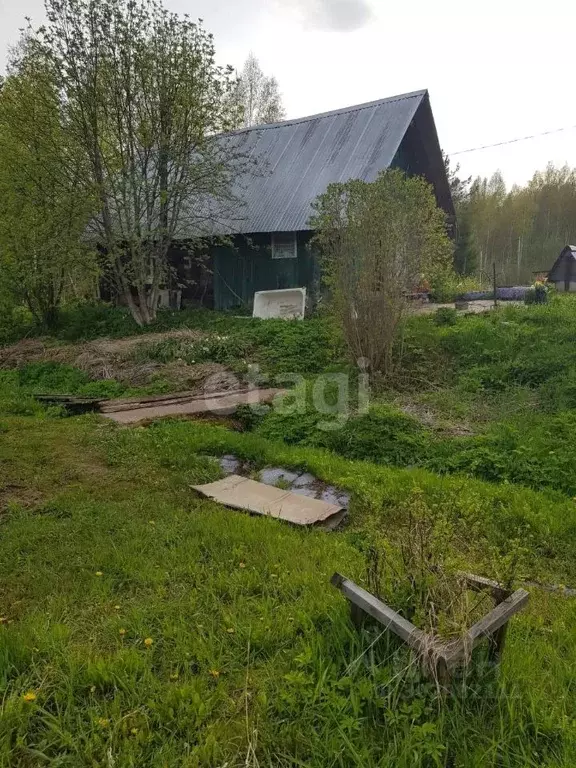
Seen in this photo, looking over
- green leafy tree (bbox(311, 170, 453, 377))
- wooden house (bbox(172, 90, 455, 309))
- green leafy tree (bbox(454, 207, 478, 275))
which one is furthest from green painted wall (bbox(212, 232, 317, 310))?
green leafy tree (bbox(454, 207, 478, 275))

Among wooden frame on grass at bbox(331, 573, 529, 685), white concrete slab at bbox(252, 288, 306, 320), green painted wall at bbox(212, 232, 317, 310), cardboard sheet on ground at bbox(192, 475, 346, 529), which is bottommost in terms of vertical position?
cardboard sheet on ground at bbox(192, 475, 346, 529)

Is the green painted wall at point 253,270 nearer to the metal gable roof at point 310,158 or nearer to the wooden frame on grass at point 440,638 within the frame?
the metal gable roof at point 310,158

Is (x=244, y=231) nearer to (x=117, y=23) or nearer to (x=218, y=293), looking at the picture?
(x=218, y=293)

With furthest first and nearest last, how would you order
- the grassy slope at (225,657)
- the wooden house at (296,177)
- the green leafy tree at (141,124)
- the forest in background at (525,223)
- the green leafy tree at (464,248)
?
1. the forest in background at (525,223)
2. the green leafy tree at (464,248)
3. the wooden house at (296,177)
4. the green leafy tree at (141,124)
5. the grassy slope at (225,657)

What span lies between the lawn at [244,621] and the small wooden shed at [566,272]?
60.3ft

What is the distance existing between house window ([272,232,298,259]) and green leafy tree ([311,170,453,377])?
6.35 metres

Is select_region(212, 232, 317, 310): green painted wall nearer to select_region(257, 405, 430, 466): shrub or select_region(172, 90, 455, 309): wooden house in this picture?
select_region(172, 90, 455, 309): wooden house

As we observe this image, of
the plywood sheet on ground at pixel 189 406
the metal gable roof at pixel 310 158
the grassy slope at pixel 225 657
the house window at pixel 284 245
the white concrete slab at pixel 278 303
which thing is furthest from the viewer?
the house window at pixel 284 245

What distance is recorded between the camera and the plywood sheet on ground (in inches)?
244

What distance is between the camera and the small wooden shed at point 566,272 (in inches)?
795

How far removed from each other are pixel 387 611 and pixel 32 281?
12243 mm

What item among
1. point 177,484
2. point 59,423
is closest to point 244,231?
point 59,423

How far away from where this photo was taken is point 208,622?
2391 millimetres
